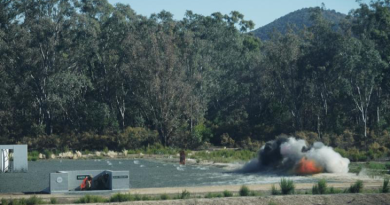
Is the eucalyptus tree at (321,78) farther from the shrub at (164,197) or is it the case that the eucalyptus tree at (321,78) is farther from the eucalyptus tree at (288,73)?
the shrub at (164,197)

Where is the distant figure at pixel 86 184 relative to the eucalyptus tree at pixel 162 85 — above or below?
below

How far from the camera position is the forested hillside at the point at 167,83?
276 ft

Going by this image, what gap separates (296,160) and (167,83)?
3975 cm

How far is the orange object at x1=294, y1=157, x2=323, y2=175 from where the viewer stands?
47.3m

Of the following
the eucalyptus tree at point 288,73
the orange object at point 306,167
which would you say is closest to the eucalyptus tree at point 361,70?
the eucalyptus tree at point 288,73

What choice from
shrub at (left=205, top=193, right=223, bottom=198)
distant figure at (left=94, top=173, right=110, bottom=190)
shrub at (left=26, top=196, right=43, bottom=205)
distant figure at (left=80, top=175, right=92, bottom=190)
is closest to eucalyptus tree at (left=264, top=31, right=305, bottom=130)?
distant figure at (left=94, top=173, right=110, bottom=190)

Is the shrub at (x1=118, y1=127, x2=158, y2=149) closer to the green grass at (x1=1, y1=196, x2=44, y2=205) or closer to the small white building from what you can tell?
the small white building

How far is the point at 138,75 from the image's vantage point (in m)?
88.5

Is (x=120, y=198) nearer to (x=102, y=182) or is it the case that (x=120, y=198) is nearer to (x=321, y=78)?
(x=102, y=182)

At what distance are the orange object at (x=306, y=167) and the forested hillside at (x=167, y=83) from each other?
2687cm

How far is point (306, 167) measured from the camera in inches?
1866

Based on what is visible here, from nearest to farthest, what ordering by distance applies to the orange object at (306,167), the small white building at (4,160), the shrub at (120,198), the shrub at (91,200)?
the shrub at (91,200) → the shrub at (120,198) → the orange object at (306,167) → the small white building at (4,160)

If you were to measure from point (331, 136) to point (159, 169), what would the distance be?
1109 inches

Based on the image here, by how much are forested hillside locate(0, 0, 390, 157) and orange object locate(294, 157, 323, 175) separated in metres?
26.9
